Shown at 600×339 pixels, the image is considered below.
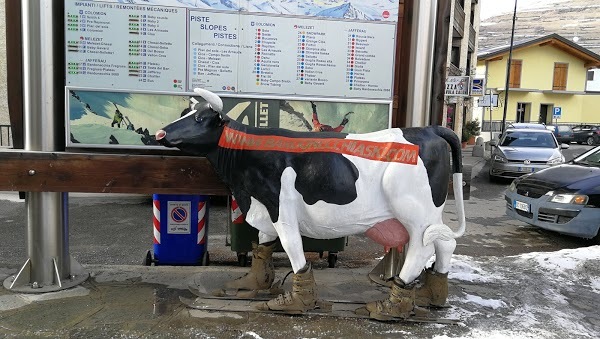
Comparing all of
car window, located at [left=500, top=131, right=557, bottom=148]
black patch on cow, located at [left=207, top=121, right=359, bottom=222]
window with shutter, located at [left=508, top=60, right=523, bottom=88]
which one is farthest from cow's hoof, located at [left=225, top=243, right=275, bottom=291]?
window with shutter, located at [left=508, top=60, right=523, bottom=88]

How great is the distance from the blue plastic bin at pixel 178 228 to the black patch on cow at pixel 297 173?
1.71 meters

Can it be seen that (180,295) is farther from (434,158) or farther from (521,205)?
(521,205)

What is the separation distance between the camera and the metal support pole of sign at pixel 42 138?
14.8 feet

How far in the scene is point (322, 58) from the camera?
16.1ft

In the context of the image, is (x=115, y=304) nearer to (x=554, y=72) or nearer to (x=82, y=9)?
(x=82, y=9)

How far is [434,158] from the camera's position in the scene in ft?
13.4

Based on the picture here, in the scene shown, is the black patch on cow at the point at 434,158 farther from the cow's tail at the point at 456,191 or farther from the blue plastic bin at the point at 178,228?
the blue plastic bin at the point at 178,228

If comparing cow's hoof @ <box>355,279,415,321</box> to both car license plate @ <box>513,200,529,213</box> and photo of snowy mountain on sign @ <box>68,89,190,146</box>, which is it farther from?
car license plate @ <box>513,200,529,213</box>

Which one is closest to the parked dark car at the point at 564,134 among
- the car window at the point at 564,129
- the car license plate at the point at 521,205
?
the car window at the point at 564,129

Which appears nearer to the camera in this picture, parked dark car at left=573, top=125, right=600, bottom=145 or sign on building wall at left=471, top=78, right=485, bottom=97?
sign on building wall at left=471, top=78, right=485, bottom=97

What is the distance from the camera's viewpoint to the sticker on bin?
5742 millimetres

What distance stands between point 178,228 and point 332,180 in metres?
2.44

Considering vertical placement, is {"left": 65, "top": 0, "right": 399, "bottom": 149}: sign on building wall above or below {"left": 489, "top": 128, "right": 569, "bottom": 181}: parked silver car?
above

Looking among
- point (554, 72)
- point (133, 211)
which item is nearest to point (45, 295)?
point (133, 211)
